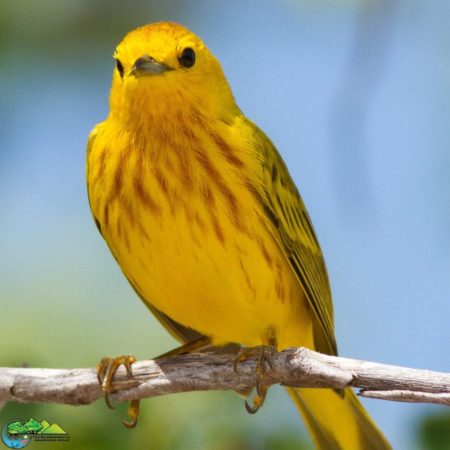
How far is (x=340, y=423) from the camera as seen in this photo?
160 inches

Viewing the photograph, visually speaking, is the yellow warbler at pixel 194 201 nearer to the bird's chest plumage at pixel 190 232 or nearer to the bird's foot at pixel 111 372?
the bird's chest plumage at pixel 190 232

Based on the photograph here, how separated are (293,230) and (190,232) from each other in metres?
0.59

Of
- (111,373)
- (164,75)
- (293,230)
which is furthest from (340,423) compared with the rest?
(164,75)

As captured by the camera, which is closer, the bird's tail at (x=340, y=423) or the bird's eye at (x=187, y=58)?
the bird's eye at (x=187, y=58)

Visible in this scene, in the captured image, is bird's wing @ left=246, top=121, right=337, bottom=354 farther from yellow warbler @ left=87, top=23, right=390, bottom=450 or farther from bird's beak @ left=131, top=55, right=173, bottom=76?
bird's beak @ left=131, top=55, right=173, bottom=76

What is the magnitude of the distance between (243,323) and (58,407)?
0.84 meters

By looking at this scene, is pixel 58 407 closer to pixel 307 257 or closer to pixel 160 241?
pixel 160 241

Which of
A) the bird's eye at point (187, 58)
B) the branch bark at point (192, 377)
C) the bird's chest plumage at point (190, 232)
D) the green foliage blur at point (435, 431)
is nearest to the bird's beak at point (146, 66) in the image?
the bird's eye at point (187, 58)

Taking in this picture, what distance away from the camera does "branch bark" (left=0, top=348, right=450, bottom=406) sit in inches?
123

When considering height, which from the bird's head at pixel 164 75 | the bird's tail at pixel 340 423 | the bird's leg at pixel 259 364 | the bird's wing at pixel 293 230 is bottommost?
the bird's tail at pixel 340 423

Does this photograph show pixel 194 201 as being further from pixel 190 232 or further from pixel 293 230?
pixel 293 230

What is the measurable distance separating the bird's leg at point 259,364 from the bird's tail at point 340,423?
1.96ft

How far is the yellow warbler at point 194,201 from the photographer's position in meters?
3.46

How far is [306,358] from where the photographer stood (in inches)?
127
